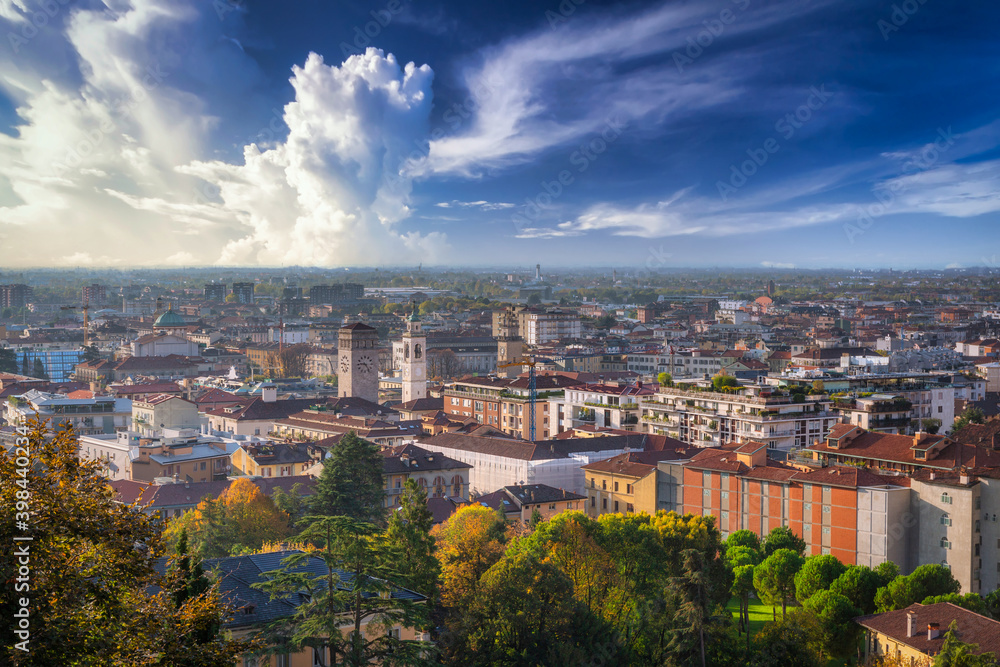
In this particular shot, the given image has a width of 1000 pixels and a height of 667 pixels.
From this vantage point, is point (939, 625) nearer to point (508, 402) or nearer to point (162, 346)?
point (508, 402)

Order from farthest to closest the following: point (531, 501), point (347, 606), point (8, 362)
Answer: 1. point (8, 362)
2. point (531, 501)
3. point (347, 606)

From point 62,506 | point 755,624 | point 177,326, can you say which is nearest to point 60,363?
point 177,326

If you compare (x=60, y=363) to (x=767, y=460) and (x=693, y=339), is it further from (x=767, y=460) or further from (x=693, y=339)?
(x=767, y=460)

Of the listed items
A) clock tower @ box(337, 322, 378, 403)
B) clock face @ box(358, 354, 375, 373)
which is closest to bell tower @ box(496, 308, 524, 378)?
clock tower @ box(337, 322, 378, 403)

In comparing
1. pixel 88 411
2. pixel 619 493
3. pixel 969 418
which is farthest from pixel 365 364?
pixel 969 418

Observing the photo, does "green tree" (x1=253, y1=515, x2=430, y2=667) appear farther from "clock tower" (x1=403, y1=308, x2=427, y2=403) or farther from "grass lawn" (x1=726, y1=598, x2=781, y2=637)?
"clock tower" (x1=403, y1=308, x2=427, y2=403)

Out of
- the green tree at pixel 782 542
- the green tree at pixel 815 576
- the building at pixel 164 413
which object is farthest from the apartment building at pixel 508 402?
the green tree at pixel 815 576

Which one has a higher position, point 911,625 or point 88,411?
point 88,411

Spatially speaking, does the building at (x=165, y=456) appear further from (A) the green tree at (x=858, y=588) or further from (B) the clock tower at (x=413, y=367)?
(A) the green tree at (x=858, y=588)
